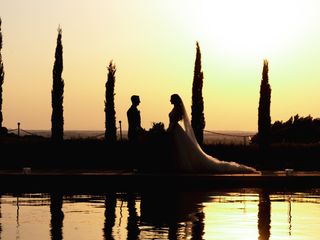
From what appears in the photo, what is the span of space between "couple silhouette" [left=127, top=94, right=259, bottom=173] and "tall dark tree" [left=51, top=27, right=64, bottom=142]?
19.1 meters

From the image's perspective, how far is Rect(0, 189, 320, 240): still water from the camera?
528 inches

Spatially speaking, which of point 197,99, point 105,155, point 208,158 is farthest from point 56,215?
point 197,99

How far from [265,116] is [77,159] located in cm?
1205

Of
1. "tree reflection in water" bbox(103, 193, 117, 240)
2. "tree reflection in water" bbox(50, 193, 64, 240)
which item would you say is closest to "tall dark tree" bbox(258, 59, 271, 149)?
"tree reflection in water" bbox(103, 193, 117, 240)

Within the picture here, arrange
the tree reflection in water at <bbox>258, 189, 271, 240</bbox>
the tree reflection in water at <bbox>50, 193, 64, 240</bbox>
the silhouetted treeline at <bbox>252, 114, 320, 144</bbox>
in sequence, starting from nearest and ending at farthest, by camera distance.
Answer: the tree reflection in water at <bbox>50, 193, 64, 240</bbox>, the tree reflection in water at <bbox>258, 189, 271, 240</bbox>, the silhouetted treeline at <bbox>252, 114, 320, 144</bbox>

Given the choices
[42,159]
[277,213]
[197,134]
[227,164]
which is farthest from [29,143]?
[277,213]

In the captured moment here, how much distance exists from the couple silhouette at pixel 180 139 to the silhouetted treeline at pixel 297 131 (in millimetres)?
33295

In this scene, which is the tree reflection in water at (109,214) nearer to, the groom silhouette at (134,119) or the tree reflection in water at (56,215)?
the tree reflection in water at (56,215)

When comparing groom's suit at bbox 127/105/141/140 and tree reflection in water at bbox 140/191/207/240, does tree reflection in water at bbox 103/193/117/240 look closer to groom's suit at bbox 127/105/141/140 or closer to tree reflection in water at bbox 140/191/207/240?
tree reflection in water at bbox 140/191/207/240

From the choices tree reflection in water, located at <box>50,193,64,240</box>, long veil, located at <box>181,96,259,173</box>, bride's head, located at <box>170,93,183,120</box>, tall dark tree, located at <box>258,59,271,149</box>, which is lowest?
tree reflection in water, located at <box>50,193,64,240</box>

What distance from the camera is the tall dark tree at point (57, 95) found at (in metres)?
44.9

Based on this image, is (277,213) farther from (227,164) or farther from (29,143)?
(29,143)

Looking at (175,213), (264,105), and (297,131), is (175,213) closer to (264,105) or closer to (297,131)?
(264,105)

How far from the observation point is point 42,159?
36.8 metres
